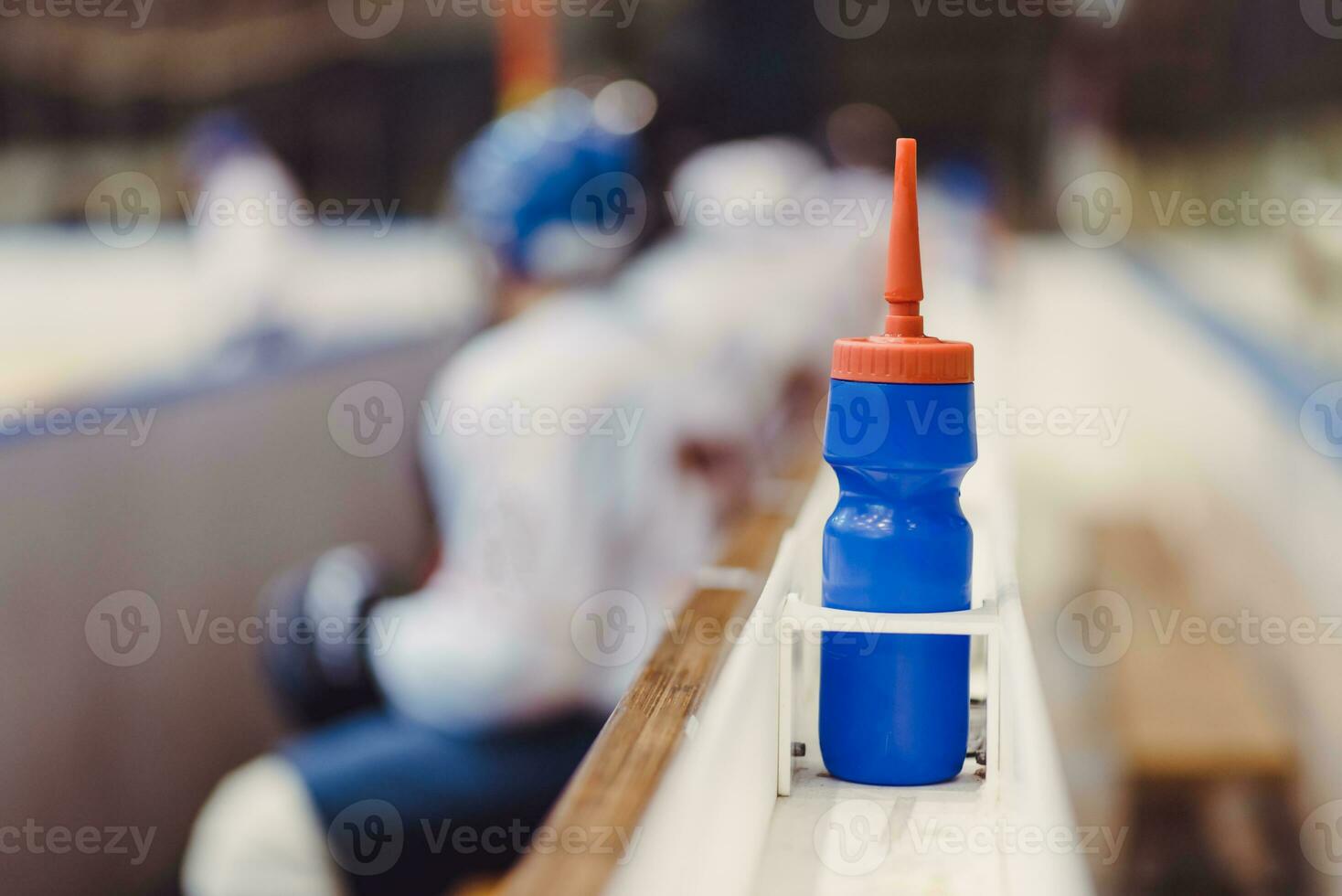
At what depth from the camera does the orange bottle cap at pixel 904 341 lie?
664 mm

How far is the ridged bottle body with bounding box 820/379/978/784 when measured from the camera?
67 centimetres

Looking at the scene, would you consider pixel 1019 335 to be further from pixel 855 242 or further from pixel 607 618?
pixel 607 618

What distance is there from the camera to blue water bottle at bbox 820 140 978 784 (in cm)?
67

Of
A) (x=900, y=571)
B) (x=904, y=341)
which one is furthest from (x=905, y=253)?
(x=900, y=571)

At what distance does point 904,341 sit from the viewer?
674 millimetres

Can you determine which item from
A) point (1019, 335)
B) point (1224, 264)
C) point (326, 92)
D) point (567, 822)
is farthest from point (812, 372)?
point (326, 92)

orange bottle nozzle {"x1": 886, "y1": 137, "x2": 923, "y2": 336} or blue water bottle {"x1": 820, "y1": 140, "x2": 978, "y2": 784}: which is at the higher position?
orange bottle nozzle {"x1": 886, "y1": 137, "x2": 923, "y2": 336}

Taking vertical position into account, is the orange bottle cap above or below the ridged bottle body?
above

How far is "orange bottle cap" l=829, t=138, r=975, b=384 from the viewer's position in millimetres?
664

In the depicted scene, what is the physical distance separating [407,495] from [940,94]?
7.21 metres

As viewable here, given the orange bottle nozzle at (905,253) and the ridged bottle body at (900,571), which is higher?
the orange bottle nozzle at (905,253)

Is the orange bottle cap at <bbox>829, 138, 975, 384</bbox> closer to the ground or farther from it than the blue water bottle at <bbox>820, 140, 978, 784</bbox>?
farther from it

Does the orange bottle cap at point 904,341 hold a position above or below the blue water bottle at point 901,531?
above

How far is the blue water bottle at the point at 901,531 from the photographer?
67 cm
